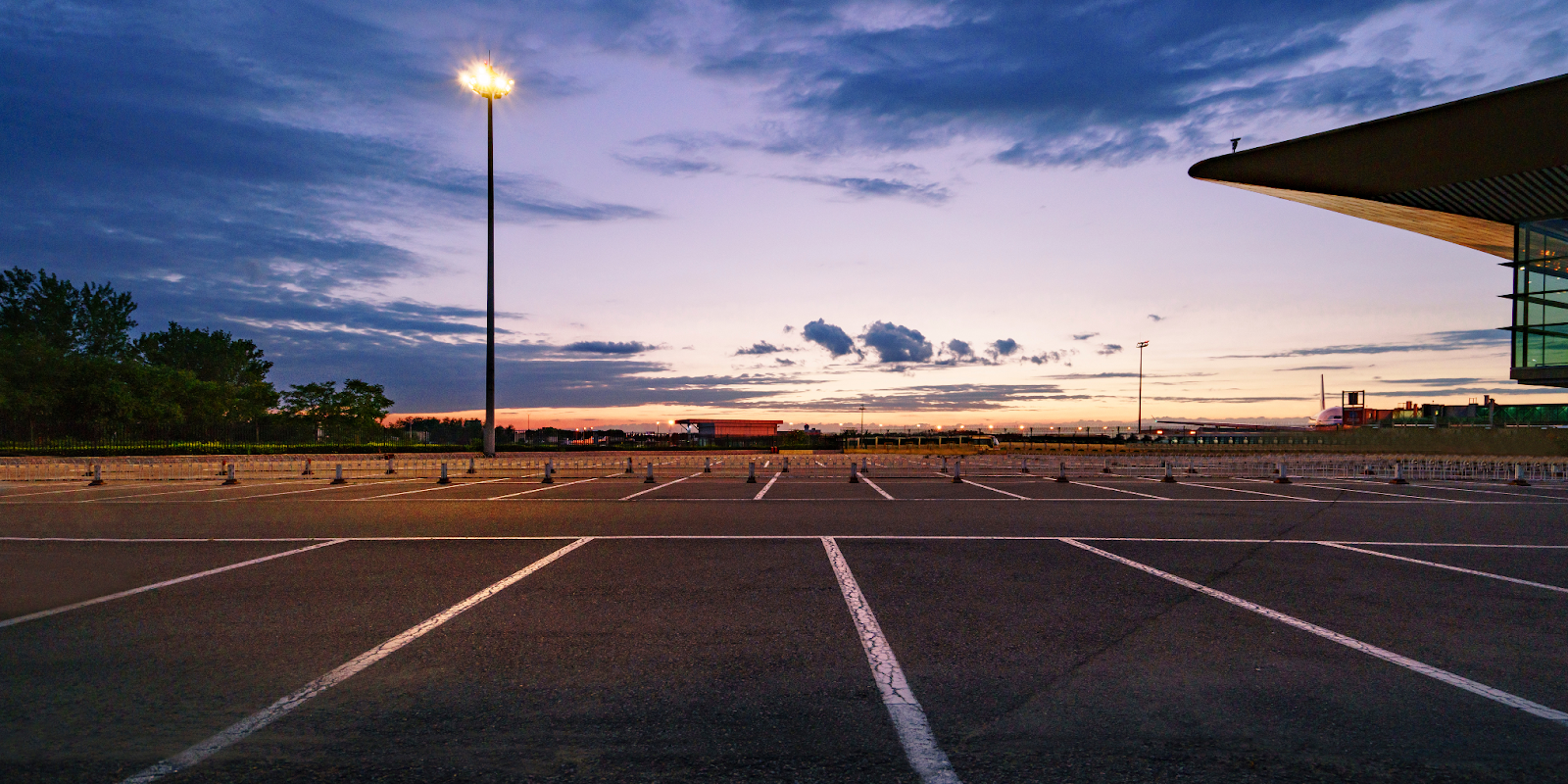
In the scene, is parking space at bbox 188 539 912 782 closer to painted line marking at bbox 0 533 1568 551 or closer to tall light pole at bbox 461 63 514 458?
painted line marking at bbox 0 533 1568 551

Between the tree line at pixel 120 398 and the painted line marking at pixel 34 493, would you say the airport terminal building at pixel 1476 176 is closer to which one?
the painted line marking at pixel 34 493

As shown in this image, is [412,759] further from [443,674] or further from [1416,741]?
[1416,741]

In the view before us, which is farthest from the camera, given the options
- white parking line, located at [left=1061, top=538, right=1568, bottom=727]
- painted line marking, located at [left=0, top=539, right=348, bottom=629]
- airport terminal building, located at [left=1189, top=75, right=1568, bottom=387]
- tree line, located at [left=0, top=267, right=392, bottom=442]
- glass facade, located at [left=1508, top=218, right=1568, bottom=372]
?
tree line, located at [left=0, top=267, right=392, bottom=442]

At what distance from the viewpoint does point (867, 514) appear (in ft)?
44.7

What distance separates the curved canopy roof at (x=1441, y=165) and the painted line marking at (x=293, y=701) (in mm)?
29892

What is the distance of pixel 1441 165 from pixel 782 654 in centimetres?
3070

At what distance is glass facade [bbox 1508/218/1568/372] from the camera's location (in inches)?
1051

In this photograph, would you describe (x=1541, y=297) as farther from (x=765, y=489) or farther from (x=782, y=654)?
(x=782, y=654)

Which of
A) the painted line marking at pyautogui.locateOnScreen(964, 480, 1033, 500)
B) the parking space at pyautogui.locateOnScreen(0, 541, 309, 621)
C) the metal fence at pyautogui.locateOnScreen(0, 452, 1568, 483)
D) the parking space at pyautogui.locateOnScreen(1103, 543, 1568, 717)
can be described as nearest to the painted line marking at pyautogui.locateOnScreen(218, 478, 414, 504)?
the metal fence at pyautogui.locateOnScreen(0, 452, 1568, 483)

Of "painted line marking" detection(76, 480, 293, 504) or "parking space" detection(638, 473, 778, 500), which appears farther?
"parking space" detection(638, 473, 778, 500)

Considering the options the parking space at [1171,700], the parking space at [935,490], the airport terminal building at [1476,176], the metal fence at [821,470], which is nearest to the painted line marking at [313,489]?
the metal fence at [821,470]

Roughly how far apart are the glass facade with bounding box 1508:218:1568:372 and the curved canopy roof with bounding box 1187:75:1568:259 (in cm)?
92

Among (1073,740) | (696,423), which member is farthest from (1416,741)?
(696,423)

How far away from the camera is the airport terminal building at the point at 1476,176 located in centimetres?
2258
